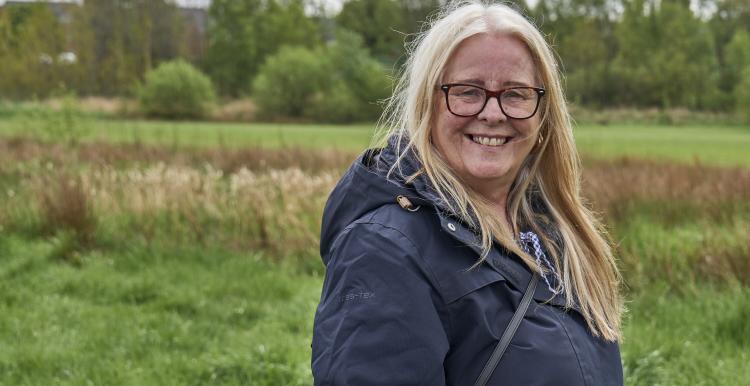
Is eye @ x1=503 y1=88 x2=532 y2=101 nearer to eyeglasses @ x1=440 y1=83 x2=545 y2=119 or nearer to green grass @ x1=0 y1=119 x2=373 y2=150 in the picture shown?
eyeglasses @ x1=440 y1=83 x2=545 y2=119

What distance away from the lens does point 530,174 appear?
2.31m

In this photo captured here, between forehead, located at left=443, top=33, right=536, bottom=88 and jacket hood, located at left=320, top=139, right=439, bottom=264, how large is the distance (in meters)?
0.24

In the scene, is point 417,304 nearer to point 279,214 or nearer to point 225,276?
point 225,276

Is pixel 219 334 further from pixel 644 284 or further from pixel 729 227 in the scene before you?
pixel 729 227

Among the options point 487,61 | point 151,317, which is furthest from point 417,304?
point 151,317

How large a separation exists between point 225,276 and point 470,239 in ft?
17.7

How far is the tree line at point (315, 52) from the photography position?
49438mm

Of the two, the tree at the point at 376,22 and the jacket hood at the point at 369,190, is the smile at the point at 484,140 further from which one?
the tree at the point at 376,22

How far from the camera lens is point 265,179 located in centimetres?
923

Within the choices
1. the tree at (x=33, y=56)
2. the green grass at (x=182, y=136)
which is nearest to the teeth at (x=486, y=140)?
the green grass at (x=182, y=136)

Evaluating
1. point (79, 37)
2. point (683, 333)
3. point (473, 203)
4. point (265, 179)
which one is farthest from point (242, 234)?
point (79, 37)

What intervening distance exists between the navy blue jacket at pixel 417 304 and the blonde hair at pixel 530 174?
0.06 meters

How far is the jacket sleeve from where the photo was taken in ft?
5.31

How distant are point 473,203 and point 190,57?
67454mm
